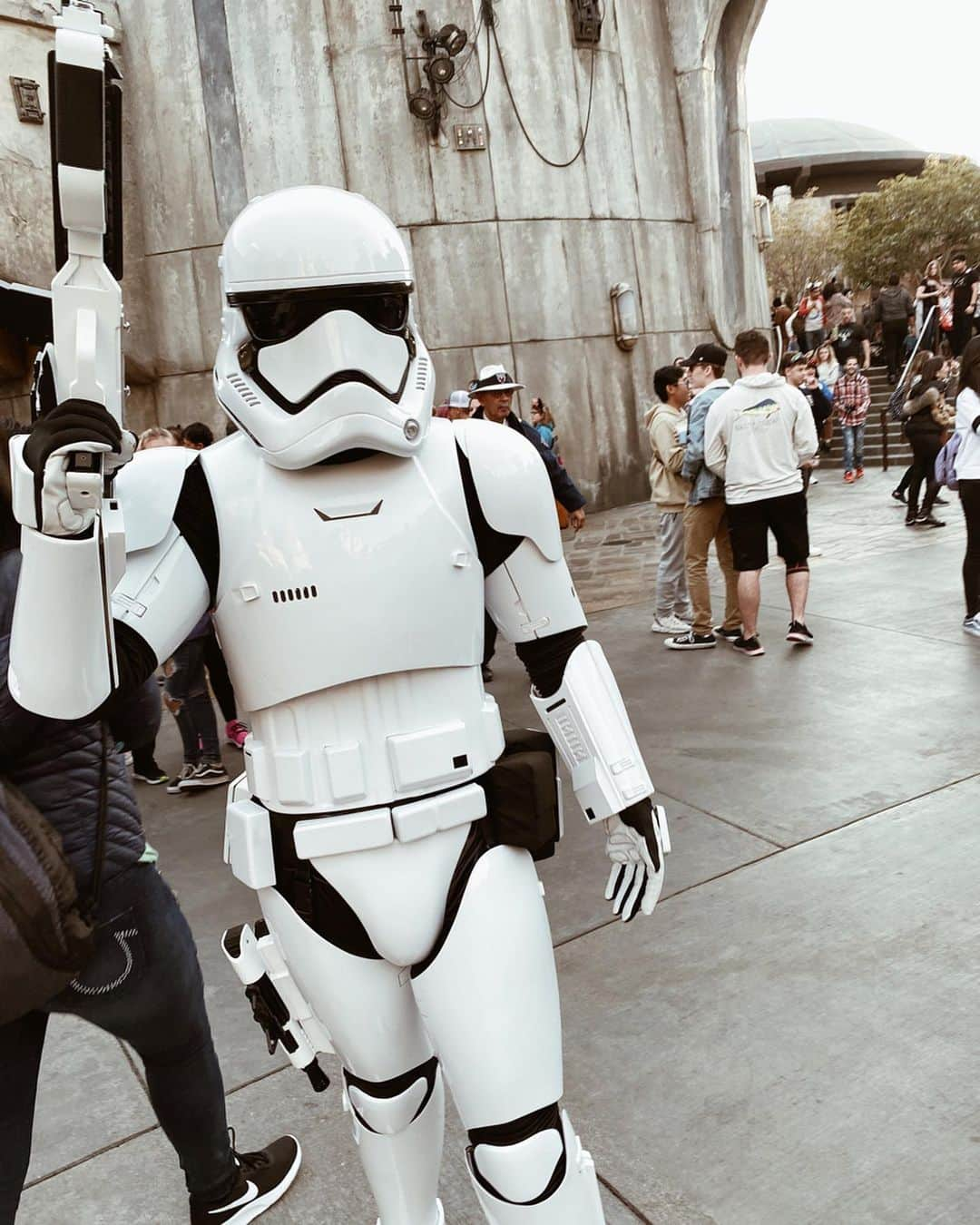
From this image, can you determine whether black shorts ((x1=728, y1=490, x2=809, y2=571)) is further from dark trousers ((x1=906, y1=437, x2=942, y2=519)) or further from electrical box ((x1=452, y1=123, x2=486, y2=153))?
electrical box ((x1=452, y1=123, x2=486, y2=153))

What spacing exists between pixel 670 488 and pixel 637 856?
4.28 m

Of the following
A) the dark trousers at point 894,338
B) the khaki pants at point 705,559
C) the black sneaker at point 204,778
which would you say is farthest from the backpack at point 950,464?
the dark trousers at point 894,338

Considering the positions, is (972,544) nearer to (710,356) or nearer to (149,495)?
(710,356)

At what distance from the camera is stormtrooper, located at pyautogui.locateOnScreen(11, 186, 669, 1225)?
60.1 inches

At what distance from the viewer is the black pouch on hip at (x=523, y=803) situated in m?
1.63

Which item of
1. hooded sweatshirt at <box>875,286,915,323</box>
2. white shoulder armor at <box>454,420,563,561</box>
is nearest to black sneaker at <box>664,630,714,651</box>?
white shoulder armor at <box>454,420,563,561</box>

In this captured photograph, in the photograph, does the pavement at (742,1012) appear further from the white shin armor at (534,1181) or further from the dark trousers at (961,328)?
the dark trousers at (961,328)

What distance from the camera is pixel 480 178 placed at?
33.9 ft

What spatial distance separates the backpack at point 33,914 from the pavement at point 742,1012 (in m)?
0.92

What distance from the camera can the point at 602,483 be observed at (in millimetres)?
11383

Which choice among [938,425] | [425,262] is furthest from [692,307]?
[938,425]

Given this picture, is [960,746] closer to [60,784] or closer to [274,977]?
[274,977]

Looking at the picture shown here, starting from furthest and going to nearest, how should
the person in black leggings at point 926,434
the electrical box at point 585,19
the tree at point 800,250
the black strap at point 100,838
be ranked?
1. the tree at point 800,250
2. the electrical box at point 585,19
3. the person in black leggings at point 926,434
4. the black strap at point 100,838

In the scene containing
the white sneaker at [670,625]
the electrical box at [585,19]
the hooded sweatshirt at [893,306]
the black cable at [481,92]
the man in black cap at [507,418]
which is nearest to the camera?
the man in black cap at [507,418]
